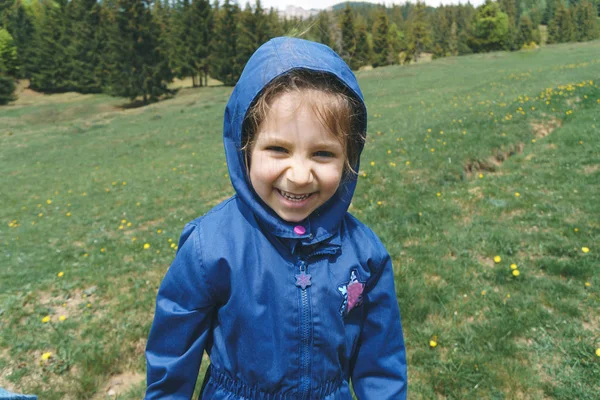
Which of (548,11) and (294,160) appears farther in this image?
(548,11)

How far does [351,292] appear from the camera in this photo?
156 centimetres

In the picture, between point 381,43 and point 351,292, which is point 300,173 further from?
point 381,43

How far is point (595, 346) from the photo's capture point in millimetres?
3260

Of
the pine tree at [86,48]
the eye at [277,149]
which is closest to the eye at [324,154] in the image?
the eye at [277,149]

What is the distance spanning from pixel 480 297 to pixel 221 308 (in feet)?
10.7

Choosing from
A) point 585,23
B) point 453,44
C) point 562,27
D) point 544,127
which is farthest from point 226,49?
point 585,23

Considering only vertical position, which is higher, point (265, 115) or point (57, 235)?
point (265, 115)

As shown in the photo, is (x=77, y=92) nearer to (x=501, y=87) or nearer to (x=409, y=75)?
(x=409, y=75)

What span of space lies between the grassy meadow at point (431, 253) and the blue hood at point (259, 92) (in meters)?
2.22

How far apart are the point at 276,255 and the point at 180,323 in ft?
1.42

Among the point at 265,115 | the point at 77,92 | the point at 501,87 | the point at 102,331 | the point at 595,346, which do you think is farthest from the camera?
the point at 77,92

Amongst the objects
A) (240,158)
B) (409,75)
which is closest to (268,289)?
(240,158)

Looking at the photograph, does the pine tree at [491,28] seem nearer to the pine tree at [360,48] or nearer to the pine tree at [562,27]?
the pine tree at [562,27]

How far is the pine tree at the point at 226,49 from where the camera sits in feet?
145
